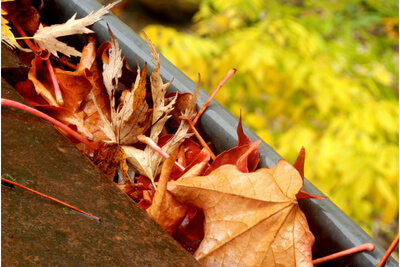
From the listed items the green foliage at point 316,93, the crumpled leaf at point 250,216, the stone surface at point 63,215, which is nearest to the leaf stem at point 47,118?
the stone surface at point 63,215

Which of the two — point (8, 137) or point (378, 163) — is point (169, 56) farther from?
point (8, 137)

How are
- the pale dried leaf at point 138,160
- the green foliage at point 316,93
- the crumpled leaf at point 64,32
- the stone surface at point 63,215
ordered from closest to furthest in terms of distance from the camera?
the stone surface at point 63,215 < the pale dried leaf at point 138,160 < the crumpled leaf at point 64,32 < the green foliage at point 316,93

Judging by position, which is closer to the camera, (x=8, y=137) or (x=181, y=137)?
(x=8, y=137)

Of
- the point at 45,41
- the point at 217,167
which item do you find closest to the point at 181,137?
the point at 217,167

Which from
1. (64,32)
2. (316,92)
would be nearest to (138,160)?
(64,32)

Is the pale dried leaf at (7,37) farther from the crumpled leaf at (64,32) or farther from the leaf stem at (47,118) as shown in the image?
the leaf stem at (47,118)

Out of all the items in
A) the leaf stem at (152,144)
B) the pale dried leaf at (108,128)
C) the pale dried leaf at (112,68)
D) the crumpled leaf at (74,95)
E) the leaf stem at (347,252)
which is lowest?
the crumpled leaf at (74,95)

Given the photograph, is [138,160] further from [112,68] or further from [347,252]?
[347,252]

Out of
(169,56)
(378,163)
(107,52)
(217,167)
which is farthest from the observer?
(169,56)
